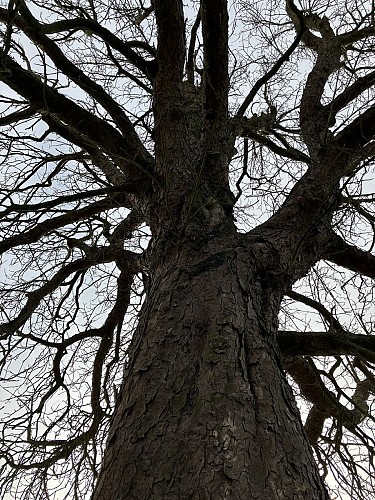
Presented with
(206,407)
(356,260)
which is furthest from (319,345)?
(206,407)

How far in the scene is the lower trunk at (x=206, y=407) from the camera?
4.09 feet

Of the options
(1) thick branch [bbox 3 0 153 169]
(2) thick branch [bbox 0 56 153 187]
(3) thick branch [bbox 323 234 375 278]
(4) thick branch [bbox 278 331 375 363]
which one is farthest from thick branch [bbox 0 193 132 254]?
(3) thick branch [bbox 323 234 375 278]

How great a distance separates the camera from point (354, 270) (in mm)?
3480

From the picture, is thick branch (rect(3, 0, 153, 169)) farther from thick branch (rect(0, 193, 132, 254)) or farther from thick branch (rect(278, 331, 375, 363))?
thick branch (rect(278, 331, 375, 363))

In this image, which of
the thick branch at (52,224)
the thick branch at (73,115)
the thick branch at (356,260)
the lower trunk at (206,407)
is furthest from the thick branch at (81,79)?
the thick branch at (356,260)

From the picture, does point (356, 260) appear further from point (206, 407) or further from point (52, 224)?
point (206, 407)

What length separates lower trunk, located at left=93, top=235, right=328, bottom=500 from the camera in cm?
125

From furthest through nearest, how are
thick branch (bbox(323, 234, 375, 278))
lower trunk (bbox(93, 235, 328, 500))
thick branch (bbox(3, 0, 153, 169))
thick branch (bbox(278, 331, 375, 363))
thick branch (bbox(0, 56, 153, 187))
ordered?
thick branch (bbox(323, 234, 375, 278)) → thick branch (bbox(3, 0, 153, 169)) → thick branch (bbox(0, 56, 153, 187)) → thick branch (bbox(278, 331, 375, 363)) → lower trunk (bbox(93, 235, 328, 500))

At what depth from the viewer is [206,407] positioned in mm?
1463

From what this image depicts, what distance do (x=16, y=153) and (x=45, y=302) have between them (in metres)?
1.14

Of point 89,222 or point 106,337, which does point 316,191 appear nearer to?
point 89,222

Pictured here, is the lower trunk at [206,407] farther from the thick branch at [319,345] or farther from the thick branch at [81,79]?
the thick branch at [81,79]

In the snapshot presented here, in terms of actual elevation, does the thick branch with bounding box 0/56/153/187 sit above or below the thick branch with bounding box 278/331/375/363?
above

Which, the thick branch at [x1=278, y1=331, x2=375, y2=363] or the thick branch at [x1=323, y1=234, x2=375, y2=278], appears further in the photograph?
the thick branch at [x1=323, y1=234, x2=375, y2=278]
